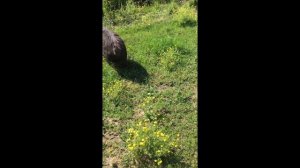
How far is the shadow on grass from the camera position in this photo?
8867 mm

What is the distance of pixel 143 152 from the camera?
6.62 meters

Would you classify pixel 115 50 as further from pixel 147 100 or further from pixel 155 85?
pixel 147 100

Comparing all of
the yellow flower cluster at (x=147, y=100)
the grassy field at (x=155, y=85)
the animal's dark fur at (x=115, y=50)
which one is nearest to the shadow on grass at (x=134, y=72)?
the grassy field at (x=155, y=85)

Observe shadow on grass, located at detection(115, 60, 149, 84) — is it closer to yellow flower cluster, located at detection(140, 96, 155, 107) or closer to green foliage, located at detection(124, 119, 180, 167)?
yellow flower cluster, located at detection(140, 96, 155, 107)

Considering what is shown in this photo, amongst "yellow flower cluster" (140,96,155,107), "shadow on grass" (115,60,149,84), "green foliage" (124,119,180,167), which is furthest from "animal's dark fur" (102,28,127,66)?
"green foliage" (124,119,180,167)

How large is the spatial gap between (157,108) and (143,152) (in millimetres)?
1355

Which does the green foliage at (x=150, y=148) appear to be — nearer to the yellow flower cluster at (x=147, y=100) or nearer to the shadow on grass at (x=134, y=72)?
the yellow flower cluster at (x=147, y=100)

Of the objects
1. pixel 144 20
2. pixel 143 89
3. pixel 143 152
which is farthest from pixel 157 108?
pixel 144 20

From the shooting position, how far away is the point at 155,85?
28.5 feet

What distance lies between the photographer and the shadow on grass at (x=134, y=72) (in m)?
8.87
